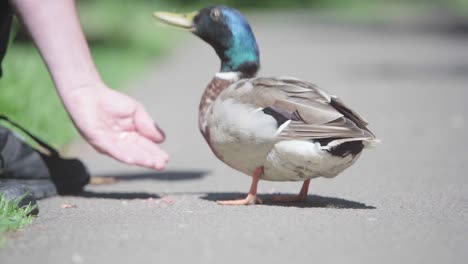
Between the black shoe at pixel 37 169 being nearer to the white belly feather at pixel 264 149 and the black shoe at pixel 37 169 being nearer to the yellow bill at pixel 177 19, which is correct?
the yellow bill at pixel 177 19

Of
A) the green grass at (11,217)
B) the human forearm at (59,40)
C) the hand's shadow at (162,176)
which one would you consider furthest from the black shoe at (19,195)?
the hand's shadow at (162,176)

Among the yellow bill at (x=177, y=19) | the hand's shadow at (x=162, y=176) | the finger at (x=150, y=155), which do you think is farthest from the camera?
the hand's shadow at (x=162, y=176)

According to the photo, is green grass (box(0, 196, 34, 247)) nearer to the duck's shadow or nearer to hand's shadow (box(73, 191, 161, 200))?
hand's shadow (box(73, 191, 161, 200))

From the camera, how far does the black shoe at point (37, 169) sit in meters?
5.47

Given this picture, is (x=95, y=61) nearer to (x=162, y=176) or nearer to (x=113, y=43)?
(x=113, y=43)

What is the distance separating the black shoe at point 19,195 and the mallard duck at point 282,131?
1.01 m

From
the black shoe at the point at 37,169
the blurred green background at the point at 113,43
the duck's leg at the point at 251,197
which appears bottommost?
the blurred green background at the point at 113,43

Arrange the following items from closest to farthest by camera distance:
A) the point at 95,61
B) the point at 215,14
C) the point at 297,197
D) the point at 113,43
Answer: the point at 297,197 → the point at 215,14 → the point at 95,61 → the point at 113,43

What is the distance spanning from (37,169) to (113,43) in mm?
12515

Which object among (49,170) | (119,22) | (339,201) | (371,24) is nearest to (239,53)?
(339,201)

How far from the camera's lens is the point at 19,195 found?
4738mm

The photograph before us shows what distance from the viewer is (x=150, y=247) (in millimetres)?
3955

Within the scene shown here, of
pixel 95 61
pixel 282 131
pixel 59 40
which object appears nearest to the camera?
pixel 282 131

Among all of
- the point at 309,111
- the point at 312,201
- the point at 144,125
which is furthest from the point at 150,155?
the point at 309,111
